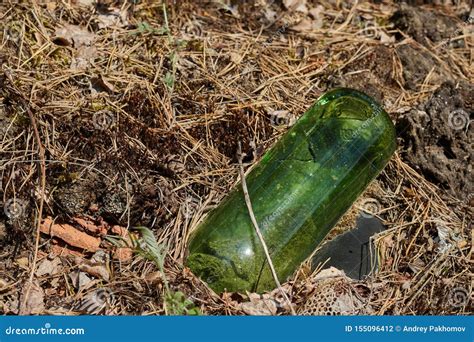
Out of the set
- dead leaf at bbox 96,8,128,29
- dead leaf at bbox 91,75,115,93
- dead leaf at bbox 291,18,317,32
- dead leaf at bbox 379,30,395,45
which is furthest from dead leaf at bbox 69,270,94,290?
dead leaf at bbox 379,30,395,45

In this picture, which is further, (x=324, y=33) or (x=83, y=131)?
(x=324, y=33)

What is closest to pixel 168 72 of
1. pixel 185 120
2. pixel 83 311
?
pixel 185 120

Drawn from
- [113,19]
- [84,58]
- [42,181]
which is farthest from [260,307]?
[113,19]

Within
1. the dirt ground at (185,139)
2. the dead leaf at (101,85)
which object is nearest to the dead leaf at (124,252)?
the dirt ground at (185,139)

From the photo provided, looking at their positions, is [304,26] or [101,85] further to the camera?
[304,26]

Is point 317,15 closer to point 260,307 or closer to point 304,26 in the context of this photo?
point 304,26

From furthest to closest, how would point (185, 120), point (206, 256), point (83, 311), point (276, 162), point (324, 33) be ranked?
point (324, 33) < point (185, 120) < point (276, 162) < point (206, 256) < point (83, 311)

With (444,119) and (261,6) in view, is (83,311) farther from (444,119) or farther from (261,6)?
(261,6)
